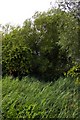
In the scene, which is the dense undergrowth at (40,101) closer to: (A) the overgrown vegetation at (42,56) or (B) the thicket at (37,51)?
(A) the overgrown vegetation at (42,56)

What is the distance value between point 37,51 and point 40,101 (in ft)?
9.28

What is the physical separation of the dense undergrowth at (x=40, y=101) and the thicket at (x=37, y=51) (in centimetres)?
129

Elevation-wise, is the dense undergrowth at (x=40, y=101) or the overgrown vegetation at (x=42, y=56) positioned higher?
the overgrown vegetation at (x=42, y=56)

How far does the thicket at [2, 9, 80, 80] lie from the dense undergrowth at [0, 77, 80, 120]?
1.29 metres

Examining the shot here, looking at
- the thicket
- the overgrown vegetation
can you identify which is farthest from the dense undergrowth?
the thicket

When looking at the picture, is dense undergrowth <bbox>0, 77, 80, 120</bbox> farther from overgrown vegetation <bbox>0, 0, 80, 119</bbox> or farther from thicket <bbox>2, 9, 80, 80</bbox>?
thicket <bbox>2, 9, 80, 80</bbox>

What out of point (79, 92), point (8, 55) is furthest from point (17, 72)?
point (79, 92)

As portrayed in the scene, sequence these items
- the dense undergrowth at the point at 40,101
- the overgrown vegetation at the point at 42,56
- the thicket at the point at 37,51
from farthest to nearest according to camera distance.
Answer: the thicket at the point at 37,51, the overgrown vegetation at the point at 42,56, the dense undergrowth at the point at 40,101

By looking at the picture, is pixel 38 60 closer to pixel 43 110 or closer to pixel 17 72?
pixel 17 72

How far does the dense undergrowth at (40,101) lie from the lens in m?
4.73

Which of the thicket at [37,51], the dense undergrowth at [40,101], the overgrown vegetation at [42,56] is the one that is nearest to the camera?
the dense undergrowth at [40,101]

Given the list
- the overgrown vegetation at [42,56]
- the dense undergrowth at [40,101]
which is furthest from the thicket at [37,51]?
the dense undergrowth at [40,101]

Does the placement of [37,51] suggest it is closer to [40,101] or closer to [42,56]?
[42,56]

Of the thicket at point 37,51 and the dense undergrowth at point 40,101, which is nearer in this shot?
the dense undergrowth at point 40,101
